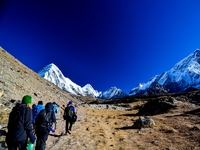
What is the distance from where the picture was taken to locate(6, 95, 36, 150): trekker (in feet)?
21.7

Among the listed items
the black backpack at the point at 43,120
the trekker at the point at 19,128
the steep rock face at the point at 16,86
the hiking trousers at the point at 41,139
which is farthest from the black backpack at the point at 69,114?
the trekker at the point at 19,128

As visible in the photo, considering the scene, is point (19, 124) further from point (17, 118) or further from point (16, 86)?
point (16, 86)

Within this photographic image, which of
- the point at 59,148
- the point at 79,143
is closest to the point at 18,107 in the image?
the point at 59,148

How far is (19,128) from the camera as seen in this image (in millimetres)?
6668

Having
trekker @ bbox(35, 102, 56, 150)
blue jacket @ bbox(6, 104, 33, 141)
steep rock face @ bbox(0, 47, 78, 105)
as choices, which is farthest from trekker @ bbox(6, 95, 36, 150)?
steep rock face @ bbox(0, 47, 78, 105)

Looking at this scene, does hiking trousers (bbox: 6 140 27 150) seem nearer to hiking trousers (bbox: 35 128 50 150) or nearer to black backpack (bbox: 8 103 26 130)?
black backpack (bbox: 8 103 26 130)

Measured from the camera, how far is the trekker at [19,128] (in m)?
6.62

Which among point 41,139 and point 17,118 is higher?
point 17,118

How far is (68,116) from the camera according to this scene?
52.9 ft

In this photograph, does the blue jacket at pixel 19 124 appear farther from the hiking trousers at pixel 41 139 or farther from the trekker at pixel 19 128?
the hiking trousers at pixel 41 139

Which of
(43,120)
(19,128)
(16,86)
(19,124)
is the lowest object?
(19,128)

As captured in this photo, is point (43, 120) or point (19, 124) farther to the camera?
point (43, 120)

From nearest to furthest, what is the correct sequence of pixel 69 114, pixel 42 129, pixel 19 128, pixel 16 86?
pixel 19 128 < pixel 42 129 < pixel 69 114 < pixel 16 86

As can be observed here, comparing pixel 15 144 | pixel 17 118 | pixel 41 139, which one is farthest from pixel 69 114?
pixel 17 118
